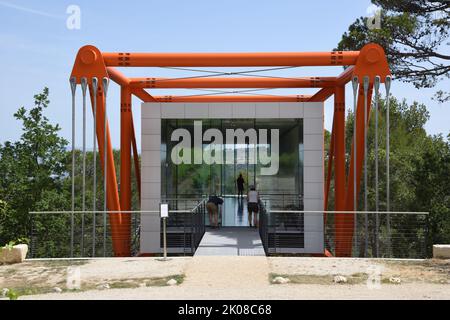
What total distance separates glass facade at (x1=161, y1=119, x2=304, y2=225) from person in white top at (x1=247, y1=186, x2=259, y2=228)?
848 mm

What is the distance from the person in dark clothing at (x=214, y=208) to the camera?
738 inches

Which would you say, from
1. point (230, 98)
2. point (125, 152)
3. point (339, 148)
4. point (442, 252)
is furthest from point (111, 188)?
point (442, 252)

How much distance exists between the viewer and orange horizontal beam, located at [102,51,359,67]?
1595 cm

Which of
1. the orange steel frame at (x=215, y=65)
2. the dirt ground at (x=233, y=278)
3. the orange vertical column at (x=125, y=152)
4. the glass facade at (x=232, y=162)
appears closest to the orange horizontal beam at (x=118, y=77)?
the orange steel frame at (x=215, y=65)

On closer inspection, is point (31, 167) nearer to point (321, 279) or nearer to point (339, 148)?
point (339, 148)

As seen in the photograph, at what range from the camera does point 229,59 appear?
15922 millimetres

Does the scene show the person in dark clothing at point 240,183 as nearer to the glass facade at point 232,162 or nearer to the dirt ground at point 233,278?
the glass facade at point 232,162

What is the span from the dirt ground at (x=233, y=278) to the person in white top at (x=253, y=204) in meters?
5.39

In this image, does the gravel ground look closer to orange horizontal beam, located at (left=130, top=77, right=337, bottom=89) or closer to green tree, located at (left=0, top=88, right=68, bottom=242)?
orange horizontal beam, located at (left=130, top=77, right=337, bottom=89)

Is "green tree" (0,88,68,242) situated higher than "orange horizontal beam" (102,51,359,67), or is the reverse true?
"orange horizontal beam" (102,51,359,67)

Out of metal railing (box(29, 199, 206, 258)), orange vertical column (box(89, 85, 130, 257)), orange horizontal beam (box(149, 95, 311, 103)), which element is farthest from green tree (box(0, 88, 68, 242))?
orange vertical column (box(89, 85, 130, 257))
